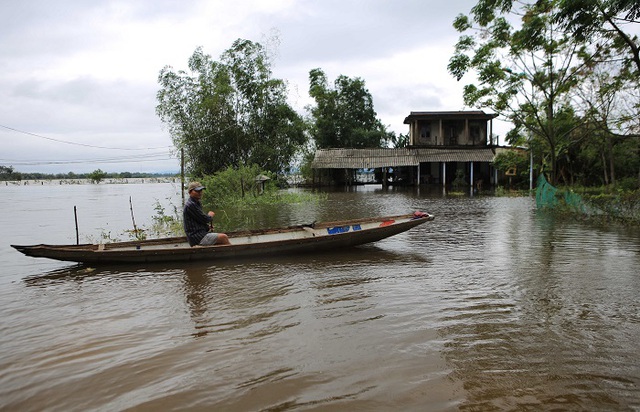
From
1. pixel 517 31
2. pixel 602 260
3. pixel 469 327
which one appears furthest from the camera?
pixel 517 31

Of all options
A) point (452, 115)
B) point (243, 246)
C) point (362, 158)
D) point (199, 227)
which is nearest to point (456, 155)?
point (452, 115)

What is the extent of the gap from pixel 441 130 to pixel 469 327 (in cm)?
3167

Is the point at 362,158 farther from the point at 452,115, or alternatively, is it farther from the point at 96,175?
the point at 96,175

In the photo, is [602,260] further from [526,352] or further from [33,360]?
[33,360]

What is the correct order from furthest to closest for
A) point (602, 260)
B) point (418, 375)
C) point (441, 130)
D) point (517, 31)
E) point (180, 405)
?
point (441, 130), point (517, 31), point (602, 260), point (418, 375), point (180, 405)

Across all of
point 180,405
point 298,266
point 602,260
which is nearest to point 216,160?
point 298,266

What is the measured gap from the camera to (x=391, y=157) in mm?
34094

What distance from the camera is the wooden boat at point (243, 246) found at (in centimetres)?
770

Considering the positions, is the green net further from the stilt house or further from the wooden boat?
the stilt house

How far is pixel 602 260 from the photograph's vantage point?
7734 millimetres

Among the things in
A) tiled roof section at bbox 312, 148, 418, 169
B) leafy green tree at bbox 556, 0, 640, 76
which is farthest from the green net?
tiled roof section at bbox 312, 148, 418, 169

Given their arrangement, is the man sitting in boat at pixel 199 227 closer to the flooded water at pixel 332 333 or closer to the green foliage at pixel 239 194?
the flooded water at pixel 332 333

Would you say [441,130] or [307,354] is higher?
[441,130]

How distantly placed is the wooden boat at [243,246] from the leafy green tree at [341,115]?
32695mm
